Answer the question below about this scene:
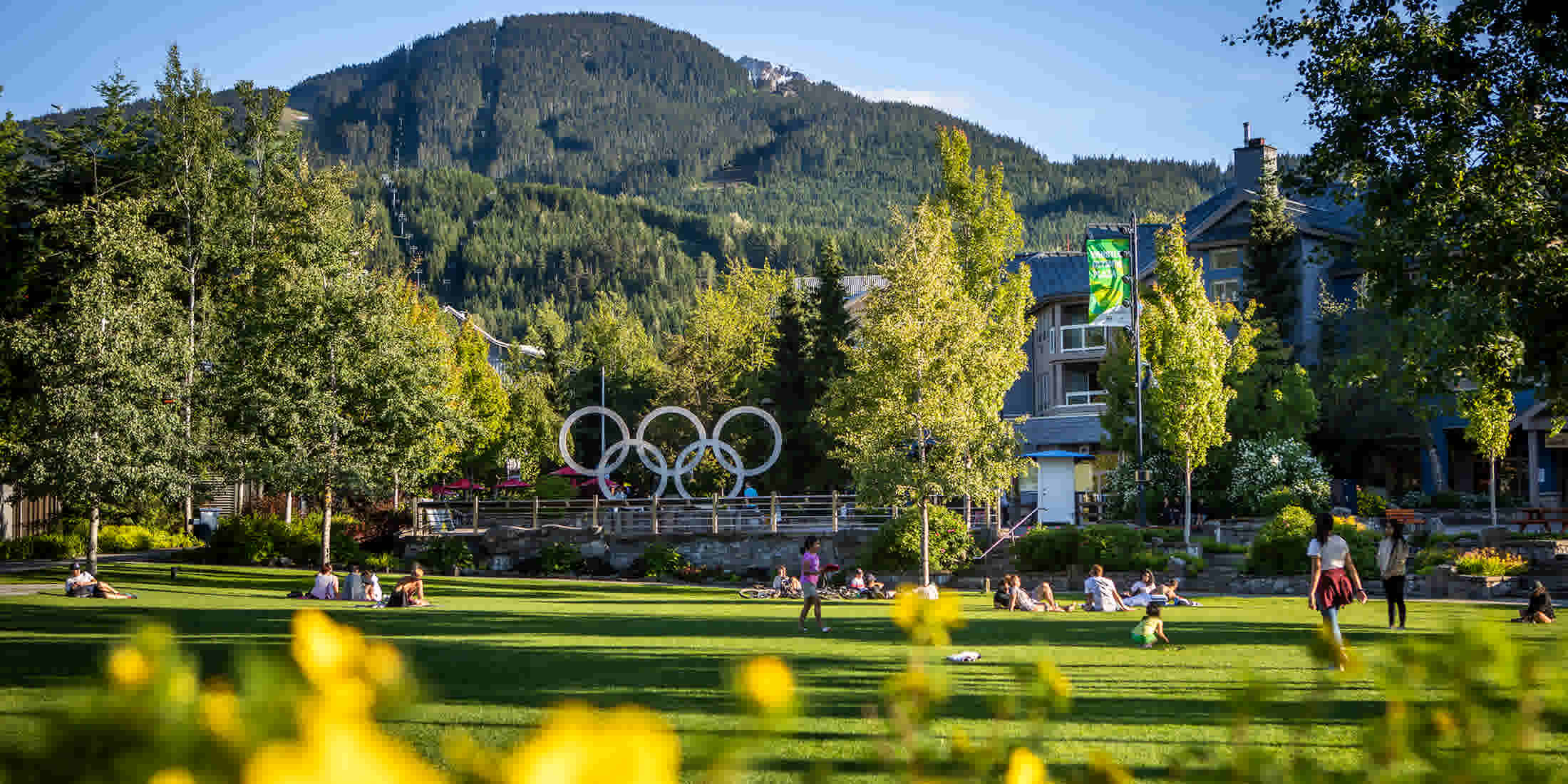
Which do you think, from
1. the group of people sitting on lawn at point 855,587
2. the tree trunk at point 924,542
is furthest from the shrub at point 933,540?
the group of people sitting on lawn at point 855,587

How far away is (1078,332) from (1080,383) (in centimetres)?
257

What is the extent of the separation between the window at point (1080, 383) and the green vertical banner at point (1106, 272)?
21116 mm

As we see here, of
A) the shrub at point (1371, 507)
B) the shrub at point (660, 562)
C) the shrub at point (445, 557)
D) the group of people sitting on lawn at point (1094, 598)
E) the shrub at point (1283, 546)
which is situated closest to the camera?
the group of people sitting on lawn at point (1094, 598)

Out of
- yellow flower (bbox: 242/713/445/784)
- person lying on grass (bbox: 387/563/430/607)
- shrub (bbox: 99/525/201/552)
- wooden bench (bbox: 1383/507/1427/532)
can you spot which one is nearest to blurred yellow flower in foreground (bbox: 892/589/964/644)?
yellow flower (bbox: 242/713/445/784)

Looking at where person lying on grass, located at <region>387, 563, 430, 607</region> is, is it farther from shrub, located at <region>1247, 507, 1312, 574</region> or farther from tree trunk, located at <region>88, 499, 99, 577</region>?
shrub, located at <region>1247, 507, 1312, 574</region>

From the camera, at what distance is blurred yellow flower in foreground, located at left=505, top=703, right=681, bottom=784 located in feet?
2.30

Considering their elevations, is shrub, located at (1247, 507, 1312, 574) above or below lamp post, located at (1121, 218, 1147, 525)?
below

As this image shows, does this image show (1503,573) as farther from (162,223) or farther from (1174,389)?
(162,223)

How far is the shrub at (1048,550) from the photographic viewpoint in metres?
30.1

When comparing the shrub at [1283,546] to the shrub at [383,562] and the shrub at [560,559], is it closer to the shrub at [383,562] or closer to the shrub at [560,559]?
the shrub at [560,559]

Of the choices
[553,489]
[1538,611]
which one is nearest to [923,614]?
[1538,611]

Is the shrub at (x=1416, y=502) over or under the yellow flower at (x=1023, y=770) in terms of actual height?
under

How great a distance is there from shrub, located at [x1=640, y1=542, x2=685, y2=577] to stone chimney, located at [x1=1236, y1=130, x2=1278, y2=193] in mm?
34959

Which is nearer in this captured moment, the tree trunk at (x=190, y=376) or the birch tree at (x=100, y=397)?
the birch tree at (x=100, y=397)
